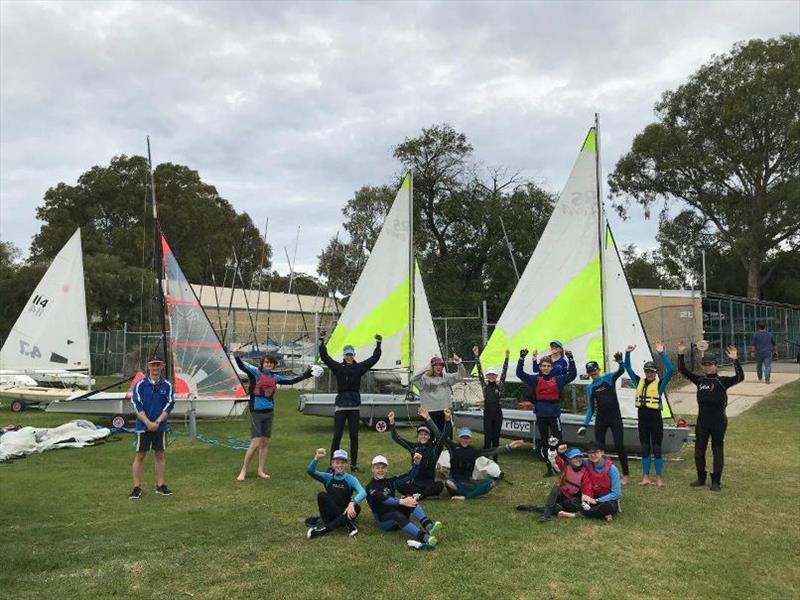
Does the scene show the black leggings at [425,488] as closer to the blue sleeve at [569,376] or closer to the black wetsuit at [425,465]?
the black wetsuit at [425,465]

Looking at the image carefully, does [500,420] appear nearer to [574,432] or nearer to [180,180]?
[574,432]

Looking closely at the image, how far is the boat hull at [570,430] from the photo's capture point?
27.9 ft

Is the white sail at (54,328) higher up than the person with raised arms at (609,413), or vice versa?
the white sail at (54,328)

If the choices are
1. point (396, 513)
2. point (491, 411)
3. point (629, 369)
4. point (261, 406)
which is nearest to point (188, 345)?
point (261, 406)

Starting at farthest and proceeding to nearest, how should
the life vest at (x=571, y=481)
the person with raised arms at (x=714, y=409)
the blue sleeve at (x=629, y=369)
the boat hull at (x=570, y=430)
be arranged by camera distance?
the boat hull at (x=570, y=430)
the blue sleeve at (x=629, y=369)
the person with raised arms at (x=714, y=409)
the life vest at (x=571, y=481)

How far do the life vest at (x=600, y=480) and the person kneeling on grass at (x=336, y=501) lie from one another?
2364 millimetres

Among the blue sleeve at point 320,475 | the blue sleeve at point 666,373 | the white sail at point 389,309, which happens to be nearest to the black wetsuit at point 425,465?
the blue sleeve at point 320,475

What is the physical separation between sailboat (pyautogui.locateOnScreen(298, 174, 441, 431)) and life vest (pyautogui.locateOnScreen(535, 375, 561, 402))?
3.94 metres

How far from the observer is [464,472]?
7.14 m

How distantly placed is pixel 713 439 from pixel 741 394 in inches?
350

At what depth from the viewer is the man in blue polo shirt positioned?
277 inches

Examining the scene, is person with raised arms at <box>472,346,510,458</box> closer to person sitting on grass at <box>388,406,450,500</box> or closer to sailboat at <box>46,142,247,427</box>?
person sitting on grass at <box>388,406,450,500</box>

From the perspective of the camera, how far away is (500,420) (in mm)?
8570

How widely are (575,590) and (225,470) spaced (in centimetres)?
559
